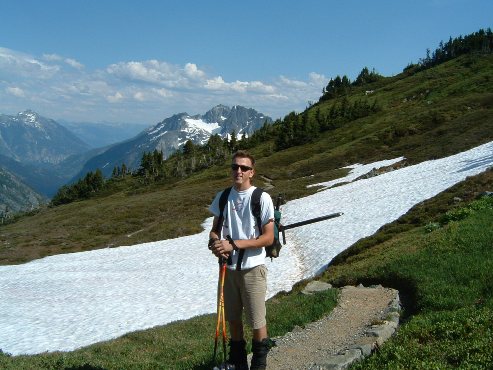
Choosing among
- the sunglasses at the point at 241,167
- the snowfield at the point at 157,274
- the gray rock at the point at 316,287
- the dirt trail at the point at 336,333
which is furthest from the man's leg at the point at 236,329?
the snowfield at the point at 157,274

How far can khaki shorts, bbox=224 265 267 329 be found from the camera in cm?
734

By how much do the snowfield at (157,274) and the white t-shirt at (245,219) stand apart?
15.1 m

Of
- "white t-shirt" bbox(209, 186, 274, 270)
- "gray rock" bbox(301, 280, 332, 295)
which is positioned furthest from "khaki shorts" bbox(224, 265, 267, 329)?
"gray rock" bbox(301, 280, 332, 295)

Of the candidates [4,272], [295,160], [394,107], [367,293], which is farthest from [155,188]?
[367,293]

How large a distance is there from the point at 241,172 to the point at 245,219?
0.82 meters

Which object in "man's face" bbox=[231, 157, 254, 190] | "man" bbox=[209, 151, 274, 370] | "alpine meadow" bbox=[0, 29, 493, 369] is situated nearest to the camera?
"man" bbox=[209, 151, 274, 370]

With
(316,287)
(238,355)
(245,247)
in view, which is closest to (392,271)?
(316,287)

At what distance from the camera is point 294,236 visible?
35062 mm

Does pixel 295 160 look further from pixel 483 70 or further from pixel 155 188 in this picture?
pixel 483 70

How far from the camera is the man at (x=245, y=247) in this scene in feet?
23.9

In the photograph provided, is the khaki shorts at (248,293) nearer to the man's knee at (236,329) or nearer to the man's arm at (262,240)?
the man's knee at (236,329)

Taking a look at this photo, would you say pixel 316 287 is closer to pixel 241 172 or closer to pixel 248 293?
pixel 248 293

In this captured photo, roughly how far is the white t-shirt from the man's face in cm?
12

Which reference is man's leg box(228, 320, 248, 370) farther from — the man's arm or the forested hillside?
the forested hillside
